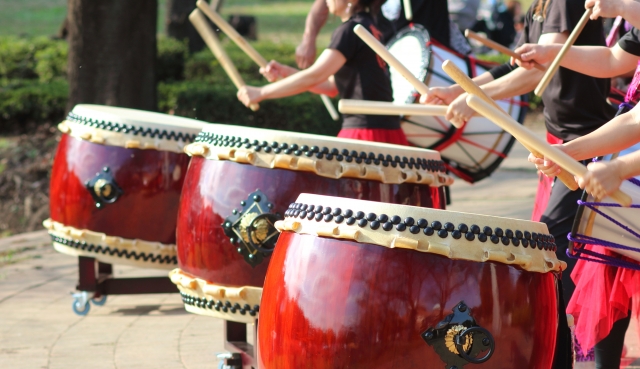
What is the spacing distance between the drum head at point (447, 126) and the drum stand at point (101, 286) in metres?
1.50

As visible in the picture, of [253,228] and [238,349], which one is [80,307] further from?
[253,228]

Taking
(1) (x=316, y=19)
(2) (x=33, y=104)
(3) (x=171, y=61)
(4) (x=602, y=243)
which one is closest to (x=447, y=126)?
(1) (x=316, y=19)

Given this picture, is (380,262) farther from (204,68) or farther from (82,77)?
(204,68)

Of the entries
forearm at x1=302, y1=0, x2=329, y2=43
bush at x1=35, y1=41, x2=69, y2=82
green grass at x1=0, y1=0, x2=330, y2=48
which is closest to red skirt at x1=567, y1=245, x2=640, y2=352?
forearm at x1=302, y1=0, x2=329, y2=43

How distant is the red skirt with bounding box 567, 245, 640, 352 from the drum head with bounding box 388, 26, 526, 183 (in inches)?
72.5

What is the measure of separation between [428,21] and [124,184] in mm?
1927

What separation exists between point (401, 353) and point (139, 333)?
2313 mm

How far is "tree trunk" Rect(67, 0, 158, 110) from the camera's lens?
275 inches

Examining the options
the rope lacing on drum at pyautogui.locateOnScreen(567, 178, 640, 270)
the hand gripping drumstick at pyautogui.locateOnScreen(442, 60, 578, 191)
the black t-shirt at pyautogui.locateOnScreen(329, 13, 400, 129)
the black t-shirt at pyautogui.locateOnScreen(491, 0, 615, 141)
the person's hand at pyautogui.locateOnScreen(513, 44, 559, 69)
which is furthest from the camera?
the black t-shirt at pyautogui.locateOnScreen(329, 13, 400, 129)

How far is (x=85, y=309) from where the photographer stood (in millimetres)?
4461

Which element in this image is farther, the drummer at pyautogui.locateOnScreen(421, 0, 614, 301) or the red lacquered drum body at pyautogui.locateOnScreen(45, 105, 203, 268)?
the red lacquered drum body at pyautogui.locateOnScreen(45, 105, 203, 268)

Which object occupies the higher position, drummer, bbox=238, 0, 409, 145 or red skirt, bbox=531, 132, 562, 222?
drummer, bbox=238, 0, 409, 145

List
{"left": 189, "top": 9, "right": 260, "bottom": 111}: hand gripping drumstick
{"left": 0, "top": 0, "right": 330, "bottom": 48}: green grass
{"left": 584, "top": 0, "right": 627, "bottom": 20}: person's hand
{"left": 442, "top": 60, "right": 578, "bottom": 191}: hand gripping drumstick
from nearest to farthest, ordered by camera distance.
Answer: {"left": 442, "top": 60, "right": 578, "bottom": 191}: hand gripping drumstick → {"left": 584, "top": 0, "right": 627, "bottom": 20}: person's hand → {"left": 189, "top": 9, "right": 260, "bottom": 111}: hand gripping drumstick → {"left": 0, "top": 0, "right": 330, "bottom": 48}: green grass

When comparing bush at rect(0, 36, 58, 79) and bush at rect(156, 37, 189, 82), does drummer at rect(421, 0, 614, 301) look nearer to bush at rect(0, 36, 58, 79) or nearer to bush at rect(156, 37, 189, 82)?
bush at rect(156, 37, 189, 82)
